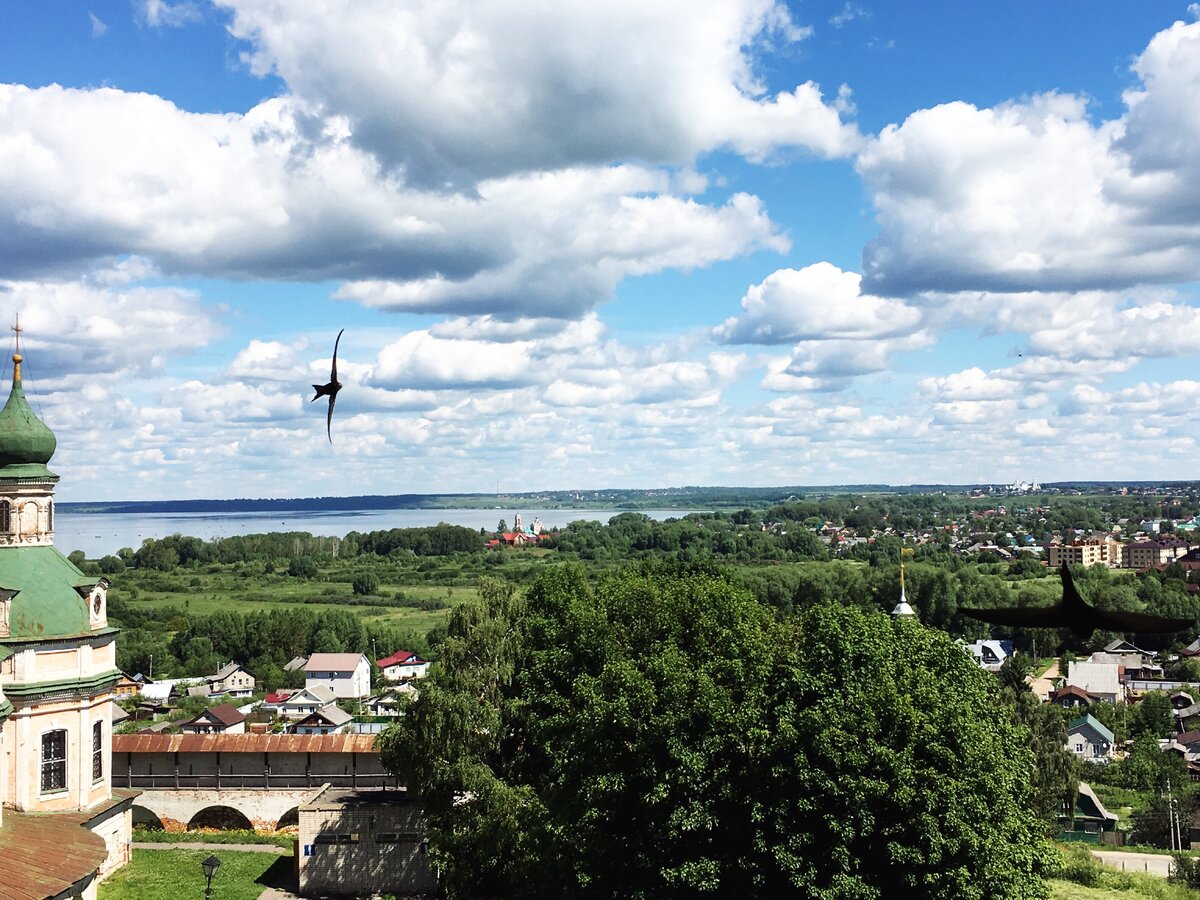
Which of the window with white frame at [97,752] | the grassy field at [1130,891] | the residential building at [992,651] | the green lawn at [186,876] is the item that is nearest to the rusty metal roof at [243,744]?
the green lawn at [186,876]

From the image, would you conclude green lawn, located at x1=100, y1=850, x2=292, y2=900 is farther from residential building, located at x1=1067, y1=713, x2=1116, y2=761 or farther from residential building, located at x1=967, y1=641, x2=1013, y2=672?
residential building, located at x1=967, y1=641, x2=1013, y2=672

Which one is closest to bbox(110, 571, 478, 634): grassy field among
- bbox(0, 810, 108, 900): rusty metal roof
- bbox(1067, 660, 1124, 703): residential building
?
bbox(1067, 660, 1124, 703): residential building

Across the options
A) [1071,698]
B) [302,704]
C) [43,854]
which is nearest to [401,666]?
[302,704]

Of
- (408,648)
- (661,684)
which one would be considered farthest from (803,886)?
(408,648)

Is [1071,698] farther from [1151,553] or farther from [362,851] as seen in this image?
[1151,553]

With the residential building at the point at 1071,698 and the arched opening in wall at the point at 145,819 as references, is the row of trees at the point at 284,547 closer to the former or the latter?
the residential building at the point at 1071,698

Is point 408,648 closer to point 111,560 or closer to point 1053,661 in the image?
point 1053,661
